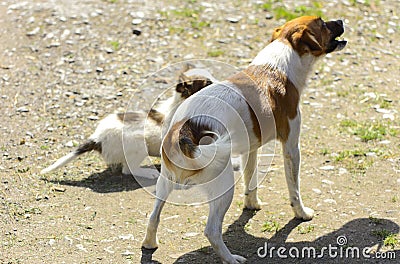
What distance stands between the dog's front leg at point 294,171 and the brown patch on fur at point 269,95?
3.5 inches

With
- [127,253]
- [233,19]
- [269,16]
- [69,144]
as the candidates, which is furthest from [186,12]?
[127,253]

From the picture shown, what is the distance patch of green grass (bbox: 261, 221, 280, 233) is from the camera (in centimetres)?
608

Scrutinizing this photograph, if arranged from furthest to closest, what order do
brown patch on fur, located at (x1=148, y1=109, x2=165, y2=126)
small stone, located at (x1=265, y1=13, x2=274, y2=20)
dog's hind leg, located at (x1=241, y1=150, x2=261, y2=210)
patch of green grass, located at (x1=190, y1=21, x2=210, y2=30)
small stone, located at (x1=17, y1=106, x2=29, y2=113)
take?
small stone, located at (x1=265, y1=13, x2=274, y2=20) → patch of green grass, located at (x1=190, y1=21, x2=210, y2=30) → small stone, located at (x1=17, y1=106, x2=29, y2=113) → brown patch on fur, located at (x1=148, y1=109, x2=165, y2=126) → dog's hind leg, located at (x1=241, y1=150, x2=261, y2=210)

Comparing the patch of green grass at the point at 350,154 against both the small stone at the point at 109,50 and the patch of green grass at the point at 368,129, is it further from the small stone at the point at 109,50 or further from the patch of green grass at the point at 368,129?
the small stone at the point at 109,50

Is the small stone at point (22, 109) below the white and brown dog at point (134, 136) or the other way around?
below

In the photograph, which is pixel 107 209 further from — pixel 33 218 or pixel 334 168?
pixel 334 168

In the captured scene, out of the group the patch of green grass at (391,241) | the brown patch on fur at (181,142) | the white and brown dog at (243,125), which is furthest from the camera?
the patch of green grass at (391,241)

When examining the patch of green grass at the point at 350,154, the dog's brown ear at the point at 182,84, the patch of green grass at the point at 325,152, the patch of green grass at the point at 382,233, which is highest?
the dog's brown ear at the point at 182,84

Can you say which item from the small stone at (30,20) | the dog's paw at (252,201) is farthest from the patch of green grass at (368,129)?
the small stone at (30,20)

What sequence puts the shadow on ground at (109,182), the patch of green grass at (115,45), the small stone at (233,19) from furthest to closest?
the small stone at (233,19), the patch of green grass at (115,45), the shadow on ground at (109,182)

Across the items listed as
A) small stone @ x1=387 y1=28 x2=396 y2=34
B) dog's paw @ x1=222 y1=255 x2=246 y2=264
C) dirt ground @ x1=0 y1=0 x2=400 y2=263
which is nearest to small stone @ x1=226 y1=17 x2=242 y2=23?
dirt ground @ x1=0 y1=0 x2=400 y2=263

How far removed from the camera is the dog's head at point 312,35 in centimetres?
607

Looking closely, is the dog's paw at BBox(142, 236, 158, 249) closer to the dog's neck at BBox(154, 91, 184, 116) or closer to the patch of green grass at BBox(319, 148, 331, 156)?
the dog's neck at BBox(154, 91, 184, 116)

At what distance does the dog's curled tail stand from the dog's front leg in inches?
82.7
